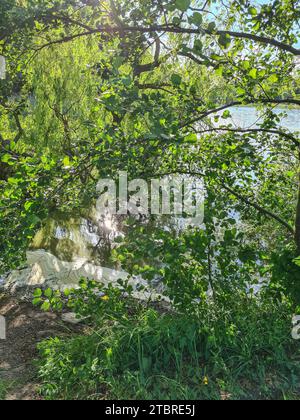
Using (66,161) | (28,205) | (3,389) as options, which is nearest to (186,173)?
(66,161)

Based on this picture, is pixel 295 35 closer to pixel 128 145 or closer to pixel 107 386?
pixel 128 145

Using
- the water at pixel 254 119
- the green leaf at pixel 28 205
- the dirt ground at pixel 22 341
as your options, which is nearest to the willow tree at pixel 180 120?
the green leaf at pixel 28 205

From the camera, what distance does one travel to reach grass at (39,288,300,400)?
8.22 ft

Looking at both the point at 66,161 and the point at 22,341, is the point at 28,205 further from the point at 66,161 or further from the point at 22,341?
the point at 22,341

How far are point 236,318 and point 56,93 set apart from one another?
535 cm

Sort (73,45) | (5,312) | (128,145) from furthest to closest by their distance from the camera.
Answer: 1. (73,45)
2. (5,312)
3. (128,145)

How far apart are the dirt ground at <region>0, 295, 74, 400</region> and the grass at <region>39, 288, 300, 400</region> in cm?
13

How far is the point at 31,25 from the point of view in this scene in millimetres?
3623

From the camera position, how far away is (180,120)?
2574 millimetres

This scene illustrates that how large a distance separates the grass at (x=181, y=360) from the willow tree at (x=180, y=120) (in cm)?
47

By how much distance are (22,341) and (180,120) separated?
2433mm

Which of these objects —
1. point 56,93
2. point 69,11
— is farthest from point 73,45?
point 69,11

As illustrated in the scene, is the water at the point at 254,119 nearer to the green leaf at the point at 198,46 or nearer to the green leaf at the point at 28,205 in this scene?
the green leaf at the point at 198,46
